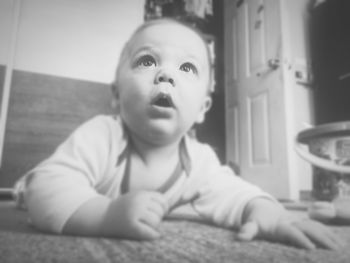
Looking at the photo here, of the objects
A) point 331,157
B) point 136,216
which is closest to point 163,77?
point 136,216

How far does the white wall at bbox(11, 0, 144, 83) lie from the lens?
1.10 m

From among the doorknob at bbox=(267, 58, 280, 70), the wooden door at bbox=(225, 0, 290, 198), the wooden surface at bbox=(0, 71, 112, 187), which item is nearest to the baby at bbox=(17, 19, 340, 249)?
the wooden surface at bbox=(0, 71, 112, 187)

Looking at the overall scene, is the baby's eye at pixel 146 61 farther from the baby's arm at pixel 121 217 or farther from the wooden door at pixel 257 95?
the wooden door at pixel 257 95

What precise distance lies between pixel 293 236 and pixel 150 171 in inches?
10.3

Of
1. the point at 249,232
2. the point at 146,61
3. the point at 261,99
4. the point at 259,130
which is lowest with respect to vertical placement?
the point at 249,232

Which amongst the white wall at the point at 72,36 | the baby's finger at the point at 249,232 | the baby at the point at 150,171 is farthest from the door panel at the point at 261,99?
the baby's finger at the point at 249,232

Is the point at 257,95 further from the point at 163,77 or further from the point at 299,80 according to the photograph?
the point at 163,77

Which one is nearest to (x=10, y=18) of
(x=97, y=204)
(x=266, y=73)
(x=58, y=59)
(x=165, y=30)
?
(x=58, y=59)

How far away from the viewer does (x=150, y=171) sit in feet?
1.74

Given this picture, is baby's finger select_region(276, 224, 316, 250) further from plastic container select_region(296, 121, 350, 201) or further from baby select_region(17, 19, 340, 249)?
plastic container select_region(296, 121, 350, 201)

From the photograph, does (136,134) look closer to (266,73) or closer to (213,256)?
(213,256)

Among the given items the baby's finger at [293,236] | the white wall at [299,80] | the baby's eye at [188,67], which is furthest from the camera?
the white wall at [299,80]

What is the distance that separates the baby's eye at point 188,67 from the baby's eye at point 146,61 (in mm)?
44

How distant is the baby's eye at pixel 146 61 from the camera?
432mm
